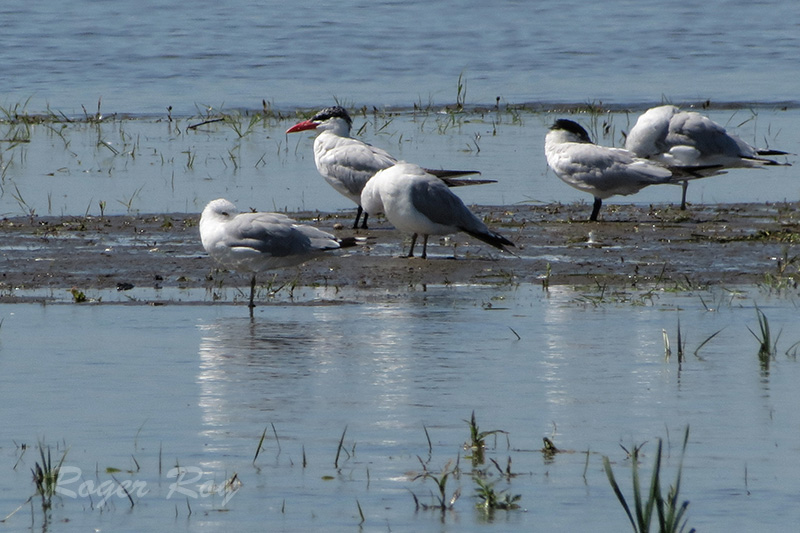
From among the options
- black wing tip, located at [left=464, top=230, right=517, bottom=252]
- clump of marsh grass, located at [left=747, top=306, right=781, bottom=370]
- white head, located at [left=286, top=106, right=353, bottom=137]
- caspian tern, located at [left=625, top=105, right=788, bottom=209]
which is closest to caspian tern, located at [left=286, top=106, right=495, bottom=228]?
white head, located at [left=286, top=106, right=353, bottom=137]

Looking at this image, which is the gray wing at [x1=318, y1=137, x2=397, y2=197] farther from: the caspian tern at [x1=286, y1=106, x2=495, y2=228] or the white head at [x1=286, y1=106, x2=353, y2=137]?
the white head at [x1=286, y1=106, x2=353, y2=137]

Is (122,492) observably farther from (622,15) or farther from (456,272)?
(622,15)

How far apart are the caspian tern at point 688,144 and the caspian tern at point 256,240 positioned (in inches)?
202

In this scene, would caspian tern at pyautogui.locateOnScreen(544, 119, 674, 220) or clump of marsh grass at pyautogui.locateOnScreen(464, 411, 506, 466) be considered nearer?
clump of marsh grass at pyautogui.locateOnScreen(464, 411, 506, 466)

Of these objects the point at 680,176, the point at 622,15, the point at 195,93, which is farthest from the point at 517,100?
the point at 622,15

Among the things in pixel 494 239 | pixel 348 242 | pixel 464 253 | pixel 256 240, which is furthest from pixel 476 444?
pixel 464 253

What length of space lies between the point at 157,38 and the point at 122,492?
21.2m

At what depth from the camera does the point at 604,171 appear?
1163 centimetres

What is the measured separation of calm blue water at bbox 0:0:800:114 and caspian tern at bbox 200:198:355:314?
400 inches

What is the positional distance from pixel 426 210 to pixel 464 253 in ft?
1.69

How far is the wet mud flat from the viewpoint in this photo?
28.6ft

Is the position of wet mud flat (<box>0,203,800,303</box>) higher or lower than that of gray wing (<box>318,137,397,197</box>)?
lower

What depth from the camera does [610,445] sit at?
5035 mm

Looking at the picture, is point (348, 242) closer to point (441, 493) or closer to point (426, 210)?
point (426, 210)
